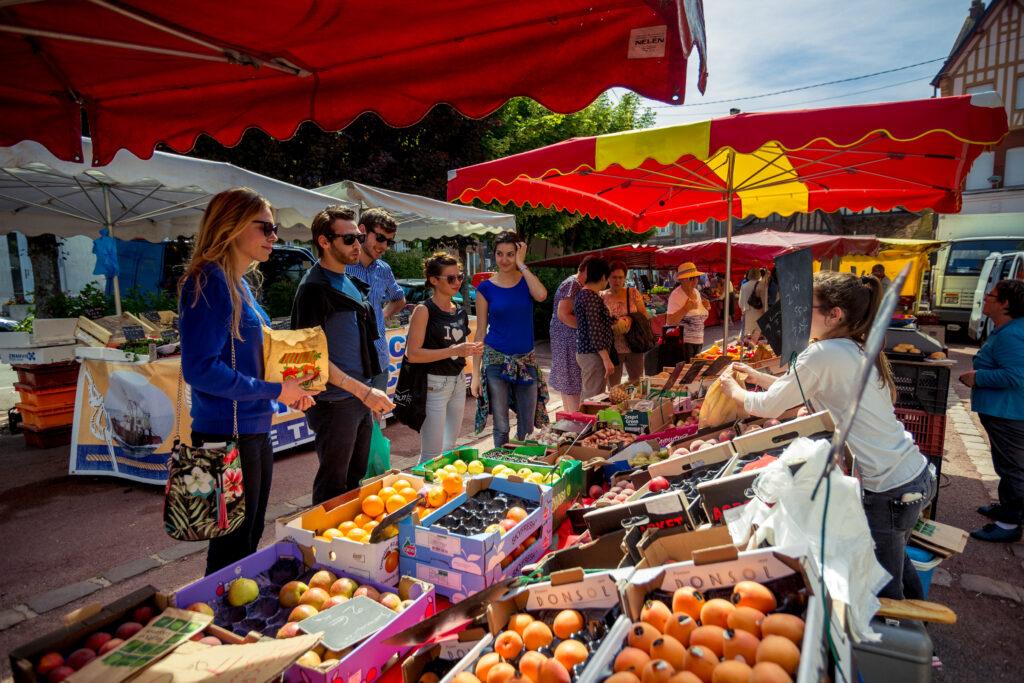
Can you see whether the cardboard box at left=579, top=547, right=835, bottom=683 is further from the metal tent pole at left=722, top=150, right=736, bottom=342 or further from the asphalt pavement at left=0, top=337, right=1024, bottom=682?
the metal tent pole at left=722, top=150, right=736, bottom=342

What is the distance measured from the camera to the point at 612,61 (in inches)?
83.7

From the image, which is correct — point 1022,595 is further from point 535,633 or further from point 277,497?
point 277,497

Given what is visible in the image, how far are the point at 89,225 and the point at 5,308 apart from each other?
14.9 metres

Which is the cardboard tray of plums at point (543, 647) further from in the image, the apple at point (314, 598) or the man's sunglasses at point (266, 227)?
the man's sunglasses at point (266, 227)

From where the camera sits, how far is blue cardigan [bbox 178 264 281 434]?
2.23 metres

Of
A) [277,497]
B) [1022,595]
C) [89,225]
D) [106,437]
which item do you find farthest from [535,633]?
[89,225]

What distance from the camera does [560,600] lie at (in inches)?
68.7

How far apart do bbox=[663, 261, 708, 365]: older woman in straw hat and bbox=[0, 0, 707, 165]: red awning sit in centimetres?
547

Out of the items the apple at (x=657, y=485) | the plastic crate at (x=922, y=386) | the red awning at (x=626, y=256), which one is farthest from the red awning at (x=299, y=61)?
the red awning at (x=626, y=256)

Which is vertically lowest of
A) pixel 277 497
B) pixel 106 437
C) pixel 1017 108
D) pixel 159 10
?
pixel 277 497

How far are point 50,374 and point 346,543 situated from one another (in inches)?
245

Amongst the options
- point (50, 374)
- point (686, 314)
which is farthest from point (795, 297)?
point (50, 374)

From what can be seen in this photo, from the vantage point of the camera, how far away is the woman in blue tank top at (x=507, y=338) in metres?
4.61

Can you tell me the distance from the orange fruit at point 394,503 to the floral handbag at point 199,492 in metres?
Result: 0.72
